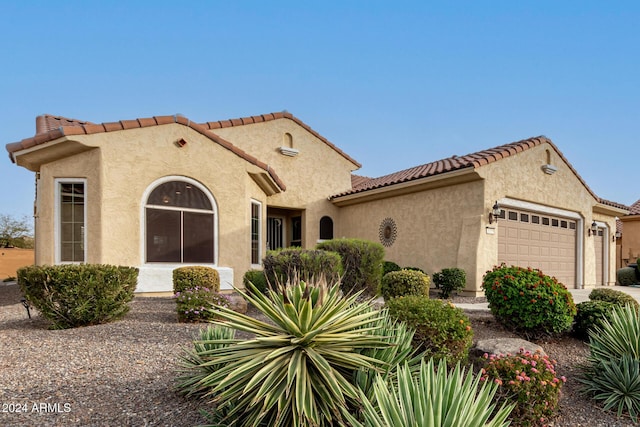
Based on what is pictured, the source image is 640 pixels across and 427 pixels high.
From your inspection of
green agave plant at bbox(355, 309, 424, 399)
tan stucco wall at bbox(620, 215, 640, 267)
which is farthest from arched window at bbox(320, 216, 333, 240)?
tan stucco wall at bbox(620, 215, 640, 267)

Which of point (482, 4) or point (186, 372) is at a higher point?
point (482, 4)

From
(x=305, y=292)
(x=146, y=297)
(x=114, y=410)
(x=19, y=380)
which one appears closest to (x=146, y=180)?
(x=146, y=297)

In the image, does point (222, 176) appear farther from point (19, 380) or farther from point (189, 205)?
point (19, 380)

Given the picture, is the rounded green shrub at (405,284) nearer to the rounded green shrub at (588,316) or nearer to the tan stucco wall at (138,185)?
the rounded green shrub at (588,316)

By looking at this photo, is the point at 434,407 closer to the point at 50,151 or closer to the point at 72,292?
the point at 72,292

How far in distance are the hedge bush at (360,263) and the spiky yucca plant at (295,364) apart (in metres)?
6.25

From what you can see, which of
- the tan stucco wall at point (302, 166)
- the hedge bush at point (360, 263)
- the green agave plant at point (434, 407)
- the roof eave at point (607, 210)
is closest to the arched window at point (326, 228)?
the tan stucco wall at point (302, 166)

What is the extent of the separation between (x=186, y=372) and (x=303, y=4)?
1137 cm

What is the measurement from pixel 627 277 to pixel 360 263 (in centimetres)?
1902

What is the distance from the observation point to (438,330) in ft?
16.2

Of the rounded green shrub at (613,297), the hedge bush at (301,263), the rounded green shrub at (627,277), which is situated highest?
the hedge bush at (301,263)

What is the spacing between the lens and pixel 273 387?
300cm

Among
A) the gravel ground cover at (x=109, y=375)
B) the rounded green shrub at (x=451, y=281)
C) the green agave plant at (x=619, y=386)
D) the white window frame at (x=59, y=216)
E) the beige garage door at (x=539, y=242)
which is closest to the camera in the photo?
the gravel ground cover at (x=109, y=375)

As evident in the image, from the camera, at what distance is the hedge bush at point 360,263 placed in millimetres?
9891
